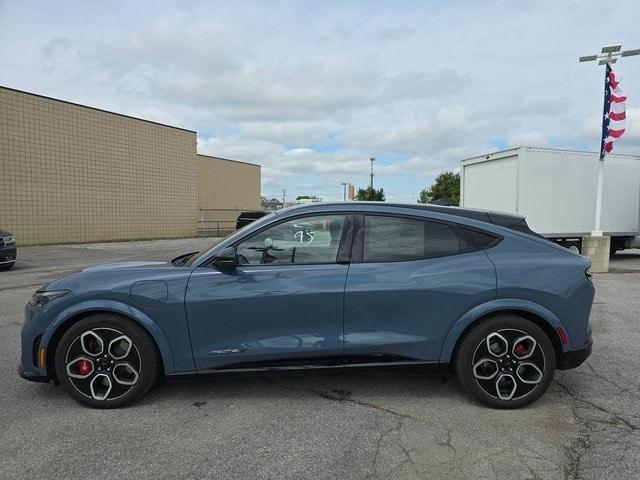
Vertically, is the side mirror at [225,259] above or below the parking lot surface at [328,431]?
above

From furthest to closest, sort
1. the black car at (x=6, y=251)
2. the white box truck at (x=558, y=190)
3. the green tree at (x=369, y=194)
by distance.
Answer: the green tree at (x=369, y=194)
the white box truck at (x=558, y=190)
the black car at (x=6, y=251)

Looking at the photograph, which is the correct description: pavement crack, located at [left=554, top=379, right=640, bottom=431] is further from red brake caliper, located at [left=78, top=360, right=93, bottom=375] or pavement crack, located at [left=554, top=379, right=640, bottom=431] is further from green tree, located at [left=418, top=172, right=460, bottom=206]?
green tree, located at [left=418, top=172, right=460, bottom=206]

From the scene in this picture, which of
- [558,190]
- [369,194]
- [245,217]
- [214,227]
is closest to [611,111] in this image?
[558,190]

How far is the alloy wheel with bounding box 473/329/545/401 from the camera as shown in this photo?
357 centimetres

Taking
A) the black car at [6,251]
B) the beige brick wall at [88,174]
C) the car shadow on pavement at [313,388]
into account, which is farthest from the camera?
the beige brick wall at [88,174]

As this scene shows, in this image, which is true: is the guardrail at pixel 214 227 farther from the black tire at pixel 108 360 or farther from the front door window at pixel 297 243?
the front door window at pixel 297 243

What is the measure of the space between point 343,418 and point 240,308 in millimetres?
1103

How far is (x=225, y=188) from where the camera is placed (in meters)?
34.9

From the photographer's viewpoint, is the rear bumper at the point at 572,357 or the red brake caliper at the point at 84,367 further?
the rear bumper at the point at 572,357

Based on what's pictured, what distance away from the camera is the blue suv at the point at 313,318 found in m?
3.50

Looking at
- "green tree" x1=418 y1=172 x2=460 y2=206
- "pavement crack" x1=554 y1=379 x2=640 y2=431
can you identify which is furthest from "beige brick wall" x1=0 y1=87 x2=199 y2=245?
"green tree" x1=418 y1=172 x2=460 y2=206

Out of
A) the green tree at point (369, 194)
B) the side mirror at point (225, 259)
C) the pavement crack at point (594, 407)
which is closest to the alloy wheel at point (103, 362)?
the side mirror at point (225, 259)

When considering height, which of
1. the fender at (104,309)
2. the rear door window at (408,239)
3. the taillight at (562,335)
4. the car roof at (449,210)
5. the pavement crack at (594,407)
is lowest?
the pavement crack at (594,407)

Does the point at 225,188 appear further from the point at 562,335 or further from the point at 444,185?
the point at 444,185
